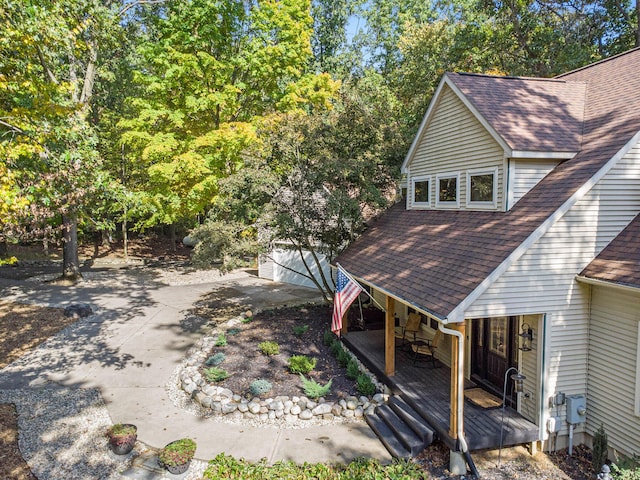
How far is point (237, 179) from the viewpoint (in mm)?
12781

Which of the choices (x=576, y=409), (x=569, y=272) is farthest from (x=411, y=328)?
(x=569, y=272)

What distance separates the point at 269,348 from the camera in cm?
1108

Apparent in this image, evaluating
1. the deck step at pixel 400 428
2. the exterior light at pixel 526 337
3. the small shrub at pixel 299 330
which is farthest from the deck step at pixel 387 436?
the small shrub at pixel 299 330

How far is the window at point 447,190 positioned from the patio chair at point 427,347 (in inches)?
128

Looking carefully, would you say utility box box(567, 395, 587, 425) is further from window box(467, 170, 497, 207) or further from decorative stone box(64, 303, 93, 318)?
decorative stone box(64, 303, 93, 318)

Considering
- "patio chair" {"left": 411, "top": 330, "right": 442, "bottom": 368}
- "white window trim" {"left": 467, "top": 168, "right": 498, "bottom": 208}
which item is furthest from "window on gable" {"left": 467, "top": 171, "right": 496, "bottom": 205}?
"patio chair" {"left": 411, "top": 330, "right": 442, "bottom": 368}

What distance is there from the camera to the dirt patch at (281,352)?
9.50m

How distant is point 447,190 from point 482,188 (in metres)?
1.45

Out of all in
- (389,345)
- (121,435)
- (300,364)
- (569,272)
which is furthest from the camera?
(300,364)

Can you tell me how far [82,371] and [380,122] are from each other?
11425 mm

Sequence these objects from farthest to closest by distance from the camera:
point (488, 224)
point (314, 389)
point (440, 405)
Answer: point (314, 389)
point (488, 224)
point (440, 405)

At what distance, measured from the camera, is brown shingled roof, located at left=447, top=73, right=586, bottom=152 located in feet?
27.7

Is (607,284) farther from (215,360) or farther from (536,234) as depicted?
(215,360)

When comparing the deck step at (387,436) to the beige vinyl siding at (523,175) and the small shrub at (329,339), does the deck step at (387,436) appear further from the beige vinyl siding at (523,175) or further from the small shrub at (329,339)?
the beige vinyl siding at (523,175)
